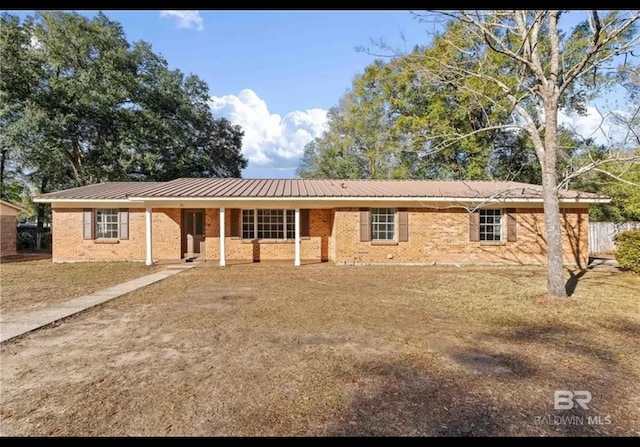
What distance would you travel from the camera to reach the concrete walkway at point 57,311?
18.9 feet

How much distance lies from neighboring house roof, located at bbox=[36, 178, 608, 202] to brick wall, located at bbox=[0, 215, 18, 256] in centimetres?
550

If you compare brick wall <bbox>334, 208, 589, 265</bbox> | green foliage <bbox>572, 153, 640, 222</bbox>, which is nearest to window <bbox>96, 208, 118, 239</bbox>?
brick wall <bbox>334, 208, 589, 265</bbox>

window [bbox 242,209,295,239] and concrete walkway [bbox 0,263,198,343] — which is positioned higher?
window [bbox 242,209,295,239]

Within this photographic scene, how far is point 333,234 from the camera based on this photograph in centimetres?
1408

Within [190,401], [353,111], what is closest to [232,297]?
[190,401]

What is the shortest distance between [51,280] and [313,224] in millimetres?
8989

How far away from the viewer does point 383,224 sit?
13.7 metres

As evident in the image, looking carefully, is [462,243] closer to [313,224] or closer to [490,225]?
[490,225]

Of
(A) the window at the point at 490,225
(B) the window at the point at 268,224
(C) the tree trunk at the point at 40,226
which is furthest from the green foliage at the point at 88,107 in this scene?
(A) the window at the point at 490,225

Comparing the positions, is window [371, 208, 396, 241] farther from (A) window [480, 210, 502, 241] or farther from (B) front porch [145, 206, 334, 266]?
(A) window [480, 210, 502, 241]

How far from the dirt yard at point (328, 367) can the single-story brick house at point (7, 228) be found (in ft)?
48.6

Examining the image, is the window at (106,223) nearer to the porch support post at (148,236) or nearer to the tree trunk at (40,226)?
the porch support post at (148,236)

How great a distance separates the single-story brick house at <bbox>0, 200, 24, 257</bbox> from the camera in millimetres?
17609

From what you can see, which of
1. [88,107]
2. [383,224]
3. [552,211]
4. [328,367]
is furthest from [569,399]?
[88,107]
